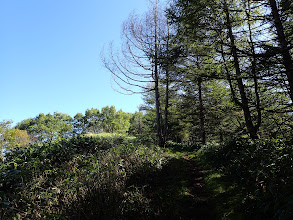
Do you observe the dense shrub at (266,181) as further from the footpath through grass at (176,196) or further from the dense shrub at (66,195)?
the dense shrub at (66,195)

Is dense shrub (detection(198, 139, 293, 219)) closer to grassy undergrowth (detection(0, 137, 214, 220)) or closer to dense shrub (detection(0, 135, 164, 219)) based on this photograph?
grassy undergrowth (detection(0, 137, 214, 220))

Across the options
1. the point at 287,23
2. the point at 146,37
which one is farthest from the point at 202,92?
the point at 287,23

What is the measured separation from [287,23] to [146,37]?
783cm

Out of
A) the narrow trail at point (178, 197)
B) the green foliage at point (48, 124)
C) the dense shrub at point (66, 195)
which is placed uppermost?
the green foliage at point (48, 124)

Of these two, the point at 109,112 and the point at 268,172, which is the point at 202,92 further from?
the point at 109,112

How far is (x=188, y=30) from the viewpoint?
608 cm

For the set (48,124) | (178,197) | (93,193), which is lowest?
(178,197)

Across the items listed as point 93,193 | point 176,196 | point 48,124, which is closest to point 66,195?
point 93,193

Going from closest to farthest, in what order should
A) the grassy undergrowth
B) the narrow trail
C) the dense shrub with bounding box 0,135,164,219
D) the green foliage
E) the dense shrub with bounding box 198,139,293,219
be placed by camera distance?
the dense shrub with bounding box 198,139,293,219 < the dense shrub with bounding box 0,135,164,219 < the grassy undergrowth < the narrow trail < the green foliage

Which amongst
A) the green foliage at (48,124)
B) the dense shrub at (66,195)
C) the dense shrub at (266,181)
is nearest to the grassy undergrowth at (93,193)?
the dense shrub at (66,195)

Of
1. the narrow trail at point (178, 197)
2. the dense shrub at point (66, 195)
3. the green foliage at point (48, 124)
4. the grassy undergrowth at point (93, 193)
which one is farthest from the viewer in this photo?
the green foliage at point (48, 124)

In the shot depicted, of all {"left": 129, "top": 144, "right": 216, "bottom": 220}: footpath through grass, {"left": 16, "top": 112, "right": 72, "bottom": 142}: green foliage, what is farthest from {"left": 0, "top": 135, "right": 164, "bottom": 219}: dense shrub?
{"left": 16, "top": 112, "right": 72, "bottom": 142}: green foliage

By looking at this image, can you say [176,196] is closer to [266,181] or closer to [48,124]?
[266,181]

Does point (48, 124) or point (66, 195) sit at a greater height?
point (48, 124)
